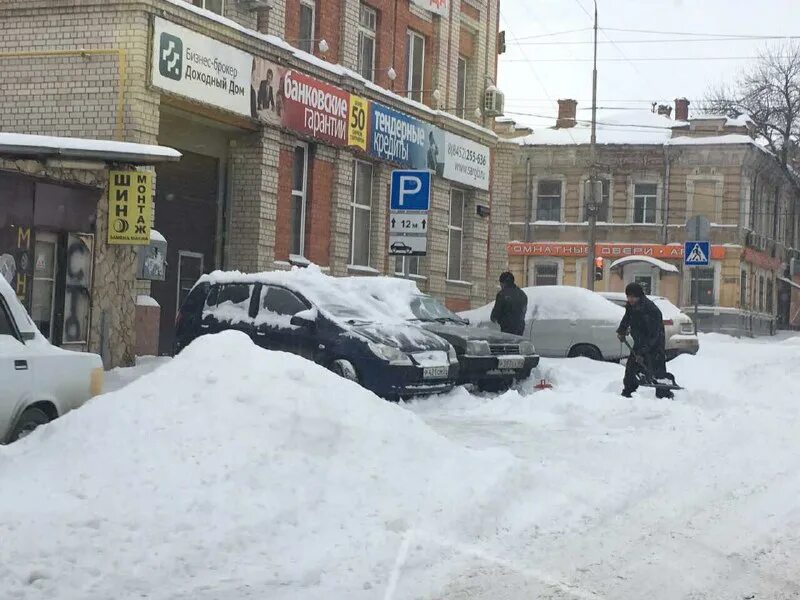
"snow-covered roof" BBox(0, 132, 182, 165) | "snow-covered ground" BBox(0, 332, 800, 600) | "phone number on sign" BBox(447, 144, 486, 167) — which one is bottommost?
"snow-covered ground" BBox(0, 332, 800, 600)

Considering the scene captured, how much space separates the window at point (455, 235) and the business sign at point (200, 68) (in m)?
10.3

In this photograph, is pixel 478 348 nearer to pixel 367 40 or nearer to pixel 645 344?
pixel 645 344

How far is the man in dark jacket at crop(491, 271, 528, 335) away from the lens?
732 inches

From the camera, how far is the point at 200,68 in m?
18.9

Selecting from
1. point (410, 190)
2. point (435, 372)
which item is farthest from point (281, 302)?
point (410, 190)

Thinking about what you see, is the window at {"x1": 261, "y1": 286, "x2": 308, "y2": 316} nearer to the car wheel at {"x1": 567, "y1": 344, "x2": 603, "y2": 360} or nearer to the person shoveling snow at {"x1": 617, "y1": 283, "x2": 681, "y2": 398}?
the person shoveling snow at {"x1": 617, "y1": 283, "x2": 681, "y2": 398}

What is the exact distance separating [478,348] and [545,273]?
3753 cm

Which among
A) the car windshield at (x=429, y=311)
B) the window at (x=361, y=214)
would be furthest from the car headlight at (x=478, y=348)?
the window at (x=361, y=214)

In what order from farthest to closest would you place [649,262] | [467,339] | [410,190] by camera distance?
[649,262] < [410,190] < [467,339]

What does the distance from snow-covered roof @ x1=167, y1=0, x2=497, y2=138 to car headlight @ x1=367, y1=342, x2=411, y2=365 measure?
7.10 meters

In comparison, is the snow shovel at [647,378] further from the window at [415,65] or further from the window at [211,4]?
the window at [415,65]

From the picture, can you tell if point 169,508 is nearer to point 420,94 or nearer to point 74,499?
point 74,499

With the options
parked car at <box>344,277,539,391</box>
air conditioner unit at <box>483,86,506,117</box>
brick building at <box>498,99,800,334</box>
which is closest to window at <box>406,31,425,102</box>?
air conditioner unit at <box>483,86,506,117</box>

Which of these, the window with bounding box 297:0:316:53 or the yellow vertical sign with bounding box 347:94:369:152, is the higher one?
the window with bounding box 297:0:316:53
